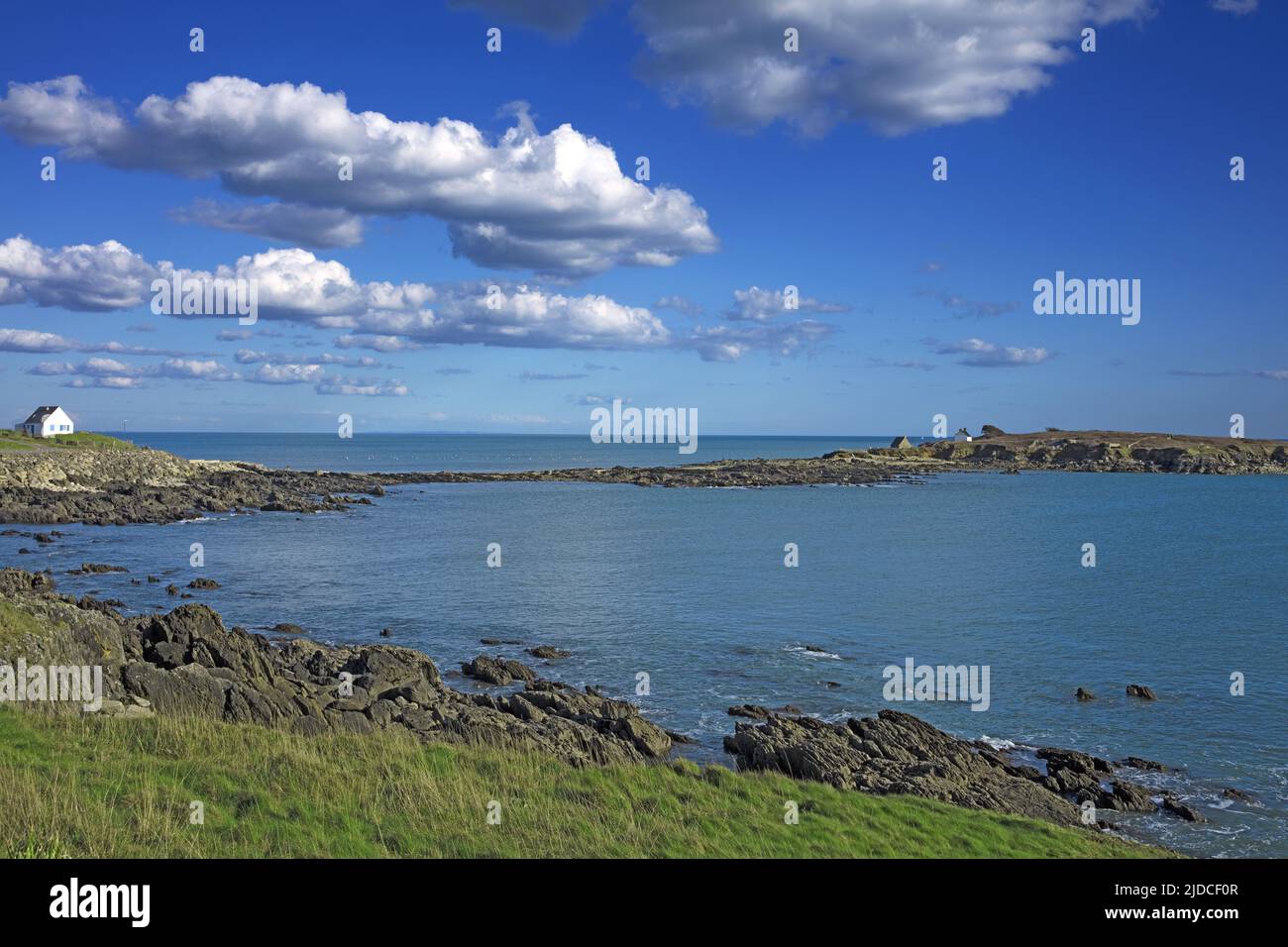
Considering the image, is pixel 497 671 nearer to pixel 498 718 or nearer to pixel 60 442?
pixel 498 718

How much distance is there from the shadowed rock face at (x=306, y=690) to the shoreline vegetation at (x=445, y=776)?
89 millimetres

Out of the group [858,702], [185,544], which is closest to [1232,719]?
[858,702]

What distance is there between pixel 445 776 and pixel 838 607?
3198cm

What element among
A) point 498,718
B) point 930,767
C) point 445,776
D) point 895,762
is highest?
point 445,776

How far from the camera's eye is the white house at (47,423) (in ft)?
438

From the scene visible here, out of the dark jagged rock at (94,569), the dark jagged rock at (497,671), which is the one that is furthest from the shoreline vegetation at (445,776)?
the dark jagged rock at (94,569)

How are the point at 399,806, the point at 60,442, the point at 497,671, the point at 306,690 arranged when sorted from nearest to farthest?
the point at 399,806
the point at 306,690
the point at 497,671
the point at 60,442

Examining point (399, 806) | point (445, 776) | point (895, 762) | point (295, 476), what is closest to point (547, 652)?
point (895, 762)

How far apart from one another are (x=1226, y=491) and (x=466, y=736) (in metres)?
Answer: 143

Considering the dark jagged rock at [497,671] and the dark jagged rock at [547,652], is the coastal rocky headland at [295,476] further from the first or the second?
the dark jagged rock at [497,671]

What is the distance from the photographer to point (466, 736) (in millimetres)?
20344

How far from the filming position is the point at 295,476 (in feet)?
450

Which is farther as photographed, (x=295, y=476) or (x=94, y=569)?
(x=295, y=476)

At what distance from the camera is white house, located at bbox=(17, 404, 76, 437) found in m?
134
